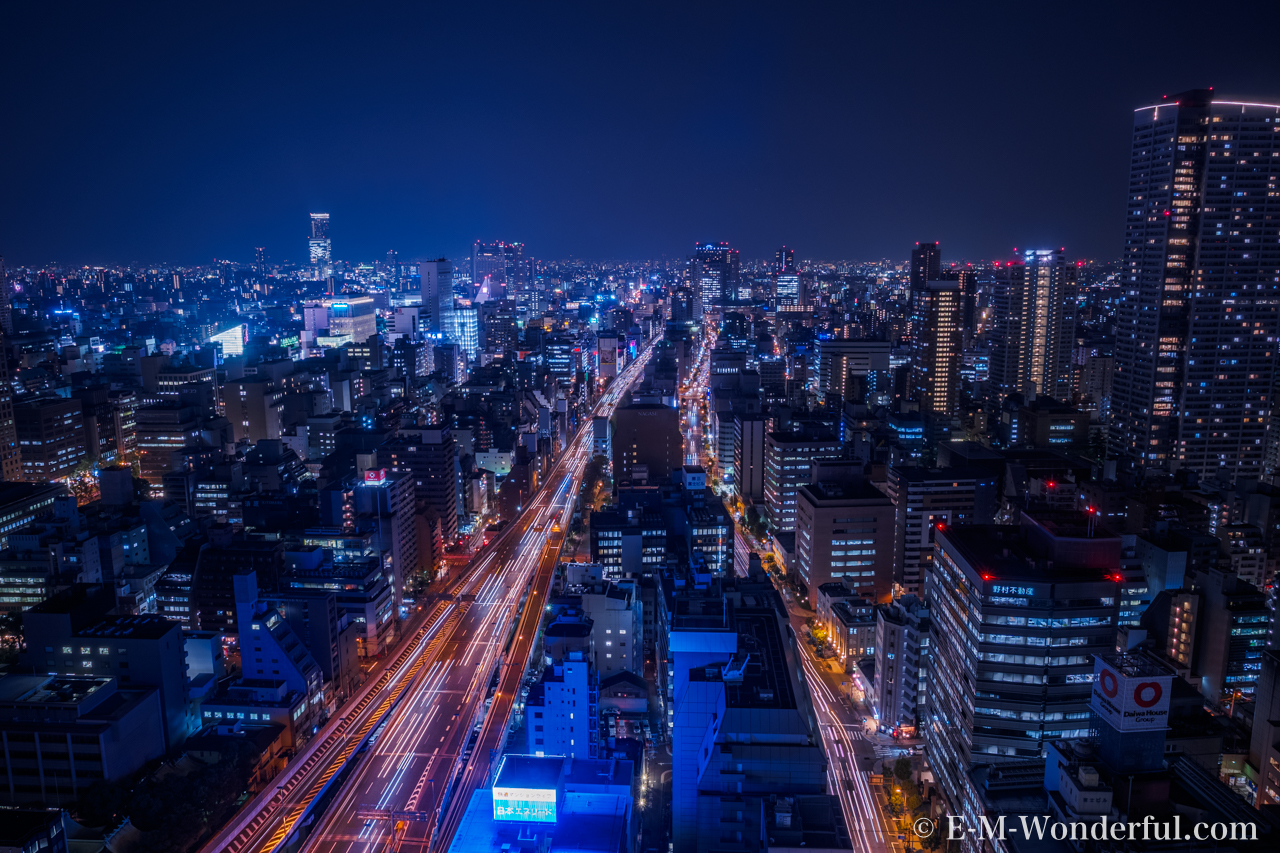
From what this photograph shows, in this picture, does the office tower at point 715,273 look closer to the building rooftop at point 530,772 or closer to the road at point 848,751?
the road at point 848,751

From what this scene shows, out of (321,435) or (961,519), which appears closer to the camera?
(961,519)

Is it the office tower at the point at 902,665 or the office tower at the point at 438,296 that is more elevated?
the office tower at the point at 438,296

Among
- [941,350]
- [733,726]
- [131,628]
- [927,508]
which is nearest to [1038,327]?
[941,350]

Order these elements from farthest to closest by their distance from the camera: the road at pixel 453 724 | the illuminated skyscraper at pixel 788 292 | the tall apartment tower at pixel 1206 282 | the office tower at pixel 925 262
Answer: the illuminated skyscraper at pixel 788 292 → the office tower at pixel 925 262 → the tall apartment tower at pixel 1206 282 → the road at pixel 453 724

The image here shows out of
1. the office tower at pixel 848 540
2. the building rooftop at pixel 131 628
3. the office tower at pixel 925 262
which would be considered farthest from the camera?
the office tower at pixel 925 262

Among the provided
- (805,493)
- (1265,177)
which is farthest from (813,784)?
(1265,177)

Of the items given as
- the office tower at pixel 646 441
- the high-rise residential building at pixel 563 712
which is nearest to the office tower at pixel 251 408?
the office tower at pixel 646 441

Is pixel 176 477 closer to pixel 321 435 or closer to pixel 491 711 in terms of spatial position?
pixel 321 435
